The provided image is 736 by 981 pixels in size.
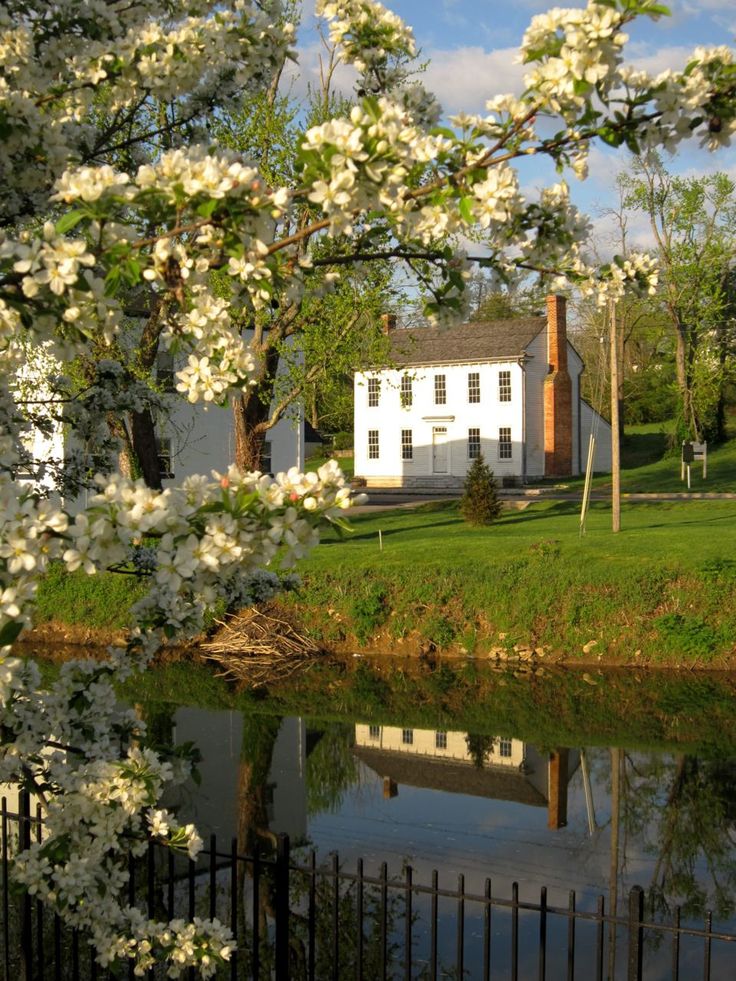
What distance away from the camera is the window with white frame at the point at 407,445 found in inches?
2276

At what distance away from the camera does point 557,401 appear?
54.2 m

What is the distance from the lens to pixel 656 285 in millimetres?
5367

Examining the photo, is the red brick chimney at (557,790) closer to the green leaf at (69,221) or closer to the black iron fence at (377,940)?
the black iron fence at (377,940)

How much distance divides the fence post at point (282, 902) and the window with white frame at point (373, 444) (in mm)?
52091

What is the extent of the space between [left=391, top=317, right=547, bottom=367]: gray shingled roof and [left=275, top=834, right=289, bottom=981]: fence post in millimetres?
47219

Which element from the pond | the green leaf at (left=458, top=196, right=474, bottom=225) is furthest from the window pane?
the green leaf at (left=458, top=196, right=474, bottom=225)

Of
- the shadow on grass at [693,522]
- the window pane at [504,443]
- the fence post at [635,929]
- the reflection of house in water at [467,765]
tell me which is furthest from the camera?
the window pane at [504,443]

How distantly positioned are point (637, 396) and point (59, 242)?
67321mm

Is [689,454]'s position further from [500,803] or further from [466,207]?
[466,207]

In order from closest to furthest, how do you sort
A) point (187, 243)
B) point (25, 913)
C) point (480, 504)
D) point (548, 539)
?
point (187, 243) → point (25, 913) → point (548, 539) → point (480, 504)

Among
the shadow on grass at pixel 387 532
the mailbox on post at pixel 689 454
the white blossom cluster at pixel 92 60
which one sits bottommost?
the shadow on grass at pixel 387 532

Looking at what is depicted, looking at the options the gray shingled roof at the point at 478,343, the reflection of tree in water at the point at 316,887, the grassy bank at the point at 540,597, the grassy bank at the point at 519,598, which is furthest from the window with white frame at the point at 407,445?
the reflection of tree in water at the point at 316,887

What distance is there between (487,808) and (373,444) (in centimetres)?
4430

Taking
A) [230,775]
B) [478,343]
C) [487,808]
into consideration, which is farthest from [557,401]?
[487,808]
